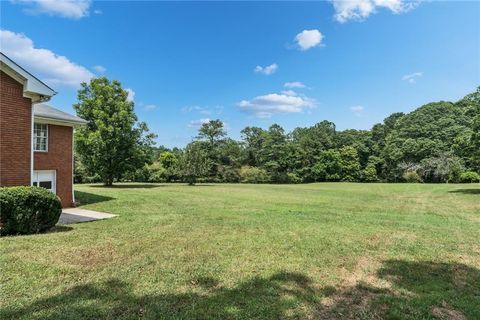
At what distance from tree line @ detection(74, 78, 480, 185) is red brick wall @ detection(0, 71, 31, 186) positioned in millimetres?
21916

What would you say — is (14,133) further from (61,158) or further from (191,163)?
(191,163)

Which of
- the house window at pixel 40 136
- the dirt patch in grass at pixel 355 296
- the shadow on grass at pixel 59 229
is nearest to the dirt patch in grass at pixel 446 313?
the dirt patch in grass at pixel 355 296

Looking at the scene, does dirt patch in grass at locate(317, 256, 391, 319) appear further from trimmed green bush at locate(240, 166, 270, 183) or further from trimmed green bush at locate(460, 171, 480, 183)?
trimmed green bush at locate(460, 171, 480, 183)

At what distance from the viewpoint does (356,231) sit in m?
9.80

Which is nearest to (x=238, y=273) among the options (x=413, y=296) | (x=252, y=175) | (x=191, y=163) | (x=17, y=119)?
(x=413, y=296)

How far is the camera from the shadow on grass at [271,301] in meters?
4.12

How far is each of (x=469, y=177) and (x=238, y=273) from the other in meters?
51.8

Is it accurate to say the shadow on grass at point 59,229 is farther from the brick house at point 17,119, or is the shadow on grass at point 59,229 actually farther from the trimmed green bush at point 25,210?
the brick house at point 17,119

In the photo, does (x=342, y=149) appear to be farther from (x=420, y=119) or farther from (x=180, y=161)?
(x=180, y=161)

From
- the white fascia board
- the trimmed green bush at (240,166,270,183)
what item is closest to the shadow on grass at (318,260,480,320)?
the white fascia board

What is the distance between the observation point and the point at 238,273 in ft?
18.7

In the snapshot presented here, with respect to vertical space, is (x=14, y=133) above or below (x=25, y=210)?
above

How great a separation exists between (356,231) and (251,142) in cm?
6061

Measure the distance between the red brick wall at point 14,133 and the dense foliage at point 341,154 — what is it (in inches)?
1526
